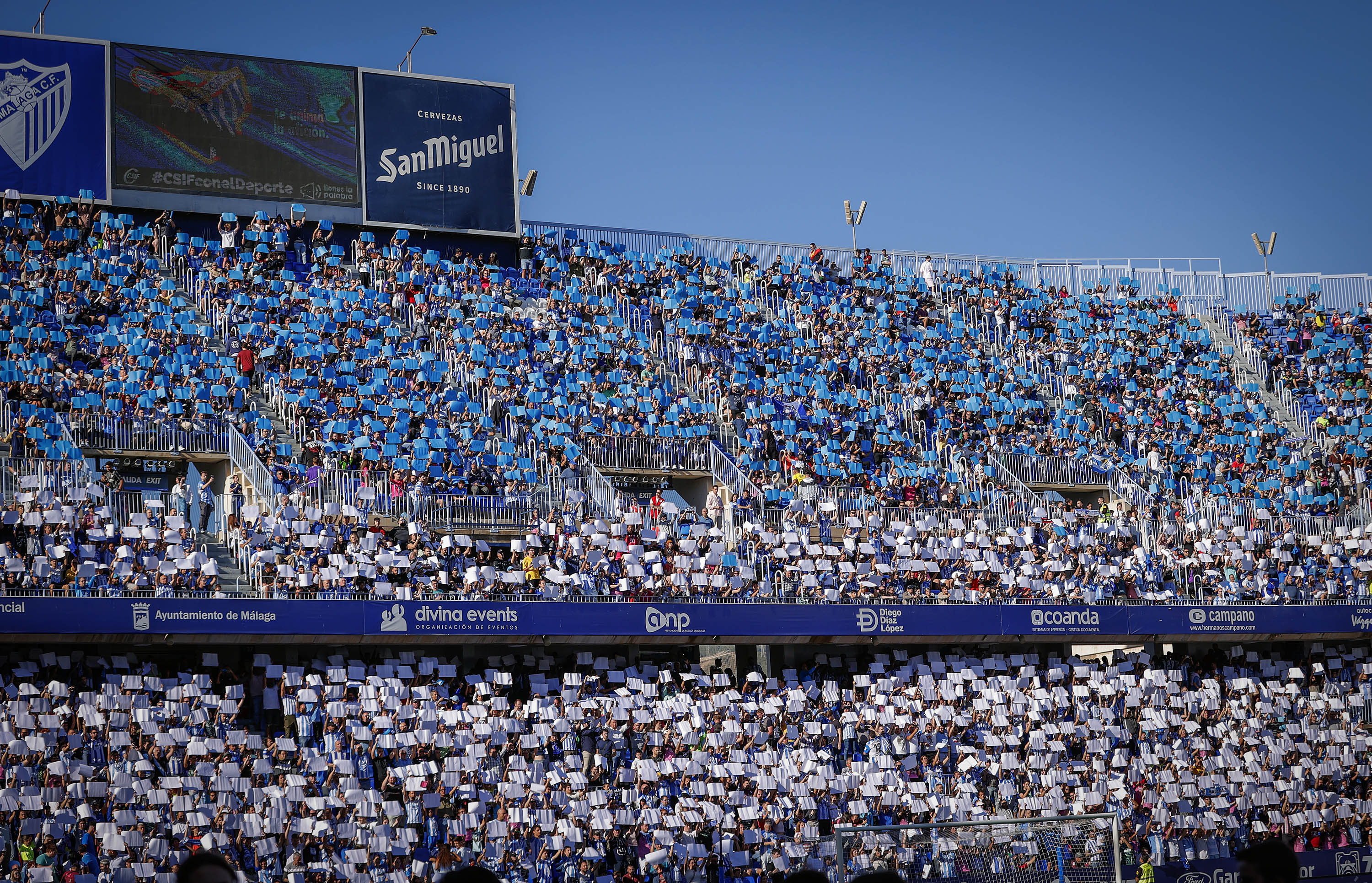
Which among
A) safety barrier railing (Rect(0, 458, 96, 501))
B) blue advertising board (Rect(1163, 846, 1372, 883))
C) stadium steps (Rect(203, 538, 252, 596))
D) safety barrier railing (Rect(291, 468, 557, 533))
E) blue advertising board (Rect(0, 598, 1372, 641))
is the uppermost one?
safety barrier railing (Rect(0, 458, 96, 501))

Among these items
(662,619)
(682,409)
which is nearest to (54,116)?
(682,409)

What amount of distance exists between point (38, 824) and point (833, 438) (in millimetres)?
20953

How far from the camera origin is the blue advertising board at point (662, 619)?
1069 inches

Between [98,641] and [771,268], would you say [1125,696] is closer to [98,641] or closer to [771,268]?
[771,268]

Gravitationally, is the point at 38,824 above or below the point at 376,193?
below

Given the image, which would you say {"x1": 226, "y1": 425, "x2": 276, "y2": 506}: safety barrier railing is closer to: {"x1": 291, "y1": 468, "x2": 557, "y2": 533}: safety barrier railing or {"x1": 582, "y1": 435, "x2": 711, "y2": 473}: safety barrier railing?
{"x1": 291, "y1": 468, "x2": 557, "y2": 533}: safety barrier railing

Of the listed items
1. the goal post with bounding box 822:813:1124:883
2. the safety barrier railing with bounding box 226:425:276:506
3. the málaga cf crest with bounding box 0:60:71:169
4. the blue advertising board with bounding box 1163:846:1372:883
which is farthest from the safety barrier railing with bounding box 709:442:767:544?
the málaga cf crest with bounding box 0:60:71:169

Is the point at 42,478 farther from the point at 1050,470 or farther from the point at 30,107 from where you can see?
the point at 1050,470

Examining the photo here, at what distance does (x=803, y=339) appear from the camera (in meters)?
41.8

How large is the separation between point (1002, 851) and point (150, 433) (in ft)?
60.3

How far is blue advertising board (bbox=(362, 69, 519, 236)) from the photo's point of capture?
136 ft

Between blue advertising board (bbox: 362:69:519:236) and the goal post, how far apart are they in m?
23.7

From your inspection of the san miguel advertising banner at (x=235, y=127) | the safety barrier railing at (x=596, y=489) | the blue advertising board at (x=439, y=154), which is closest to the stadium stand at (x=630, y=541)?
the safety barrier railing at (x=596, y=489)

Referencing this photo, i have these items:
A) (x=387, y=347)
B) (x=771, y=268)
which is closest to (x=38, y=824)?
(x=387, y=347)
